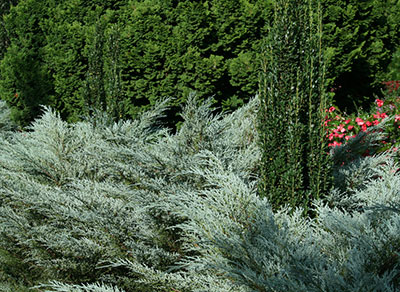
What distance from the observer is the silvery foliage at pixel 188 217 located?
5.84 feet

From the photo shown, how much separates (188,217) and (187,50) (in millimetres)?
4274

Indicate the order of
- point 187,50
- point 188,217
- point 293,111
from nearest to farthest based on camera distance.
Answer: point 188,217
point 293,111
point 187,50

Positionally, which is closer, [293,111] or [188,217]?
[188,217]

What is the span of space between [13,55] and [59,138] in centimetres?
556

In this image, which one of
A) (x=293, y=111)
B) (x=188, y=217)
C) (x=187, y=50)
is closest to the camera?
(x=188, y=217)

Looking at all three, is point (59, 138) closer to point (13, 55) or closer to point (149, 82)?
point (149, 82)

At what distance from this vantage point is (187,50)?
607cm

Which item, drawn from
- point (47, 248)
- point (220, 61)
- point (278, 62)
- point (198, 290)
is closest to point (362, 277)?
point (198, 290)

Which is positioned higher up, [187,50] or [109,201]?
[187,50]

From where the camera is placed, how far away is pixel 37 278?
303cm

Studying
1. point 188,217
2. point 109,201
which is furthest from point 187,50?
point 188,217

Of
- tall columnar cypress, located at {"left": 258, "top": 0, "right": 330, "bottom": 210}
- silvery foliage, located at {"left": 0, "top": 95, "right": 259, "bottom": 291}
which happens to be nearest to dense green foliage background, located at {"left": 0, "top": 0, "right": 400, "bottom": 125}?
silvery foliage, located at {"left": 0, "top": 95, "right": 259, "bottom": 291}

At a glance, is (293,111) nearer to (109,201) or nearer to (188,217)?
(188,217)

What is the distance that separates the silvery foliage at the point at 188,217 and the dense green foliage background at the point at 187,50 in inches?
65.1
